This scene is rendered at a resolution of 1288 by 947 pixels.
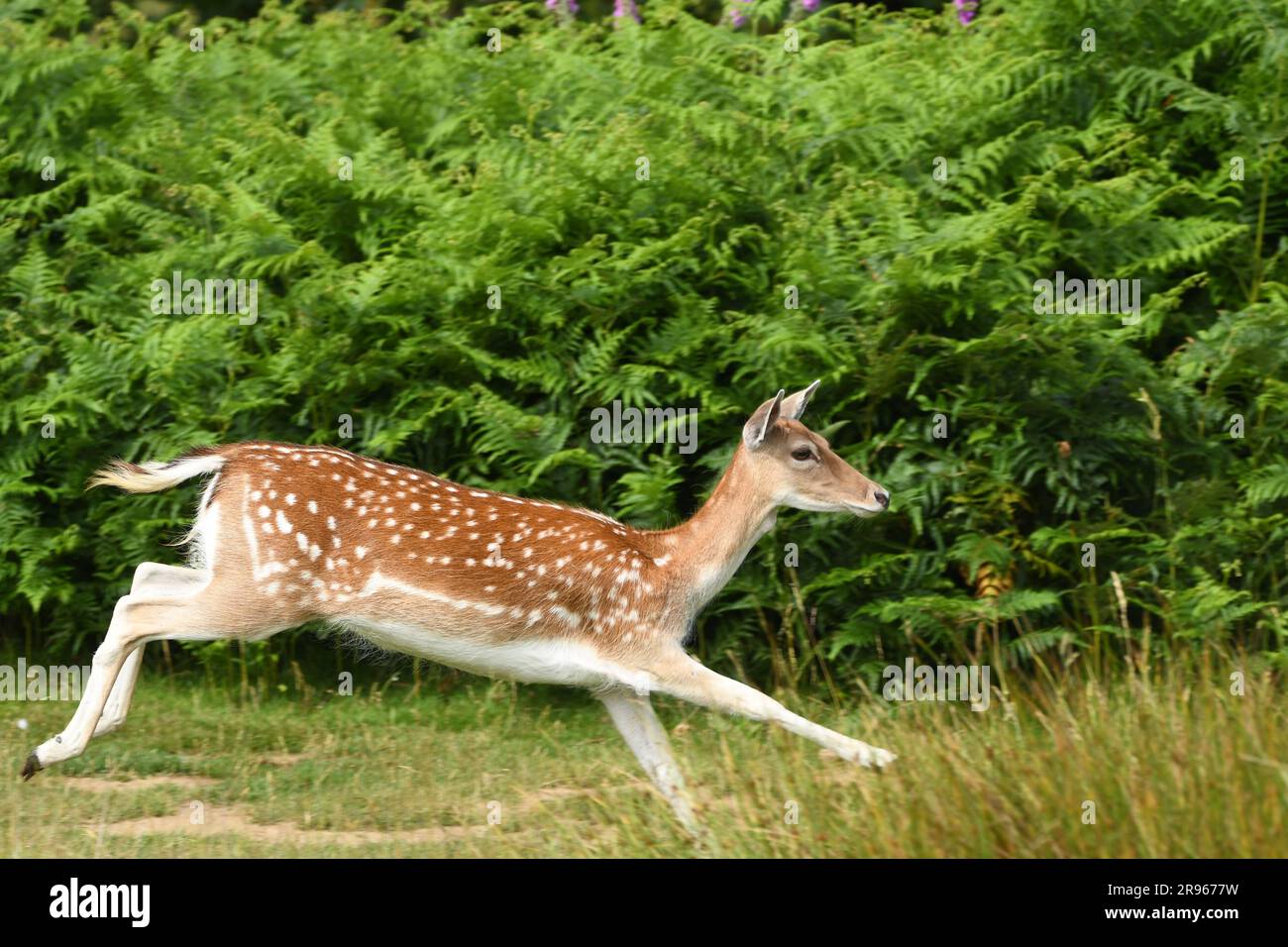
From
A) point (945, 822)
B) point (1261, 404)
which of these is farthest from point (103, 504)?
point (1261, 404)

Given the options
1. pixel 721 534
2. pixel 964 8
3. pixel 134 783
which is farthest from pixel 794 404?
pixel 964 8

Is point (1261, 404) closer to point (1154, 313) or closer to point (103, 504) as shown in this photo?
point (1154, 313)

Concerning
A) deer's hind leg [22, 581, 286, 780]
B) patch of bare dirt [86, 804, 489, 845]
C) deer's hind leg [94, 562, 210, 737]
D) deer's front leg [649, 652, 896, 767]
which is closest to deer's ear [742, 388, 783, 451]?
deer's front leg [649, 652, 896, 767]

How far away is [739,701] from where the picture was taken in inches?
257

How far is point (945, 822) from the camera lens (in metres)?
5.23

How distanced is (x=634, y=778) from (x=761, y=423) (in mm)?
1473

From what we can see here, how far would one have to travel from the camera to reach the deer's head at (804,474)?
711 centimetres

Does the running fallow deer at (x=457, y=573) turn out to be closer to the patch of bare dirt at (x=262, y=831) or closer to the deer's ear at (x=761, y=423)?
the deer's ear at (x=761, y=423)

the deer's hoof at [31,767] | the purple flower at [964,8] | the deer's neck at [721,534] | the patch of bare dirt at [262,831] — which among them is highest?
the purple flower at [964,8]

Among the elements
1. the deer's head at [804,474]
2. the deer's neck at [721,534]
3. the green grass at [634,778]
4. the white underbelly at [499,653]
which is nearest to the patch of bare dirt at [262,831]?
the green grass at [634,778]

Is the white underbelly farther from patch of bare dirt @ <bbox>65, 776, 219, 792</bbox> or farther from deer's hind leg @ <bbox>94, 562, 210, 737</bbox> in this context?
patch of bare dirt @ <bbox>65, 776, 219, 792</bbox>

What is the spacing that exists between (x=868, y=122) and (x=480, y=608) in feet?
11.9

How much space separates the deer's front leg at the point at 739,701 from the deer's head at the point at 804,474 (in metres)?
0.82

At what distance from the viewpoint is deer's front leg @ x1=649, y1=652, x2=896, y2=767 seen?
19.8 ft
